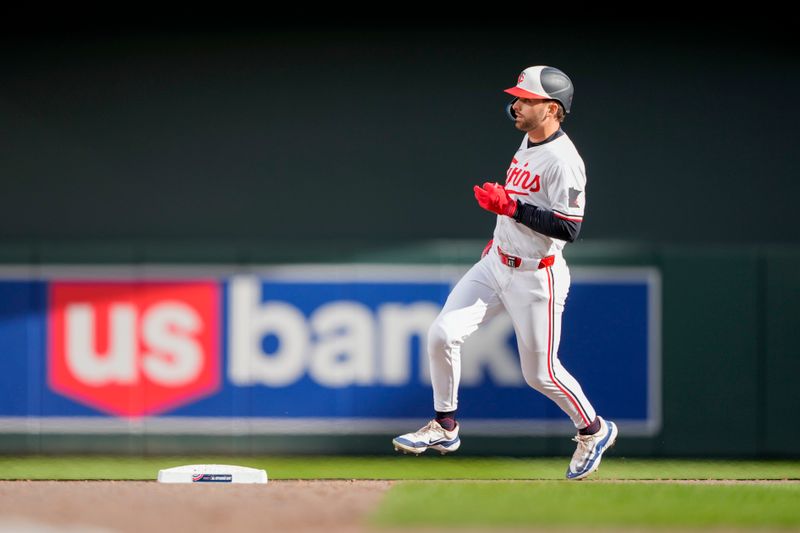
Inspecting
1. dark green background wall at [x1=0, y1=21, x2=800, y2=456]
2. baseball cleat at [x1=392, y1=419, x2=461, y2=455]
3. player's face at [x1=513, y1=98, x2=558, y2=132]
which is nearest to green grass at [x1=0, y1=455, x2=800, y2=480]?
baseball cleat at [x1=392, y1=419, x2=461, y2=455]

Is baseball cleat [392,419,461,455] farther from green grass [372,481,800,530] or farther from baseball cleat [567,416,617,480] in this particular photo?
baseball cleat [567,416,617,480]

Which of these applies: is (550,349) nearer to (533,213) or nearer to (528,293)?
(528,293)

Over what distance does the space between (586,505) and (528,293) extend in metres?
0.91

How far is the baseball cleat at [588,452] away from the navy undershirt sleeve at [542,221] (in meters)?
0.84

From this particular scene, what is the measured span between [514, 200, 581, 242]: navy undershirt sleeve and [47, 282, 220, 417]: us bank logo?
1538 millimetres

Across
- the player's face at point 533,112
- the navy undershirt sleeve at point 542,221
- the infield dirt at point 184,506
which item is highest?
the player's face at point 533,112

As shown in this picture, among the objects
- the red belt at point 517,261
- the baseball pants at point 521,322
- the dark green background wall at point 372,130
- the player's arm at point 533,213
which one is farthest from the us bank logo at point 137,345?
the dark green background wall at point 372,130

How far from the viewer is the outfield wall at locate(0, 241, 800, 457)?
557 cm

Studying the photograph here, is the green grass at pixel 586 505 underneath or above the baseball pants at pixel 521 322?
→ underneath

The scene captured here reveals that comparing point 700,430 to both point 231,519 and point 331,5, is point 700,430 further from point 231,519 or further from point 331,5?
point 331,5

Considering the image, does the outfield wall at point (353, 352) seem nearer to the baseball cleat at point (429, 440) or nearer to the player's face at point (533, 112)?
the baseball cleat at point (429, 440)

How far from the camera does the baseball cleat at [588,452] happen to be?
5020mm

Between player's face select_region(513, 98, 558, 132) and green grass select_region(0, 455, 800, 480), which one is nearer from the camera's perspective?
player's face select_region(513, 98, 558, 132)

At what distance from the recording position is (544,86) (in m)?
4.93
